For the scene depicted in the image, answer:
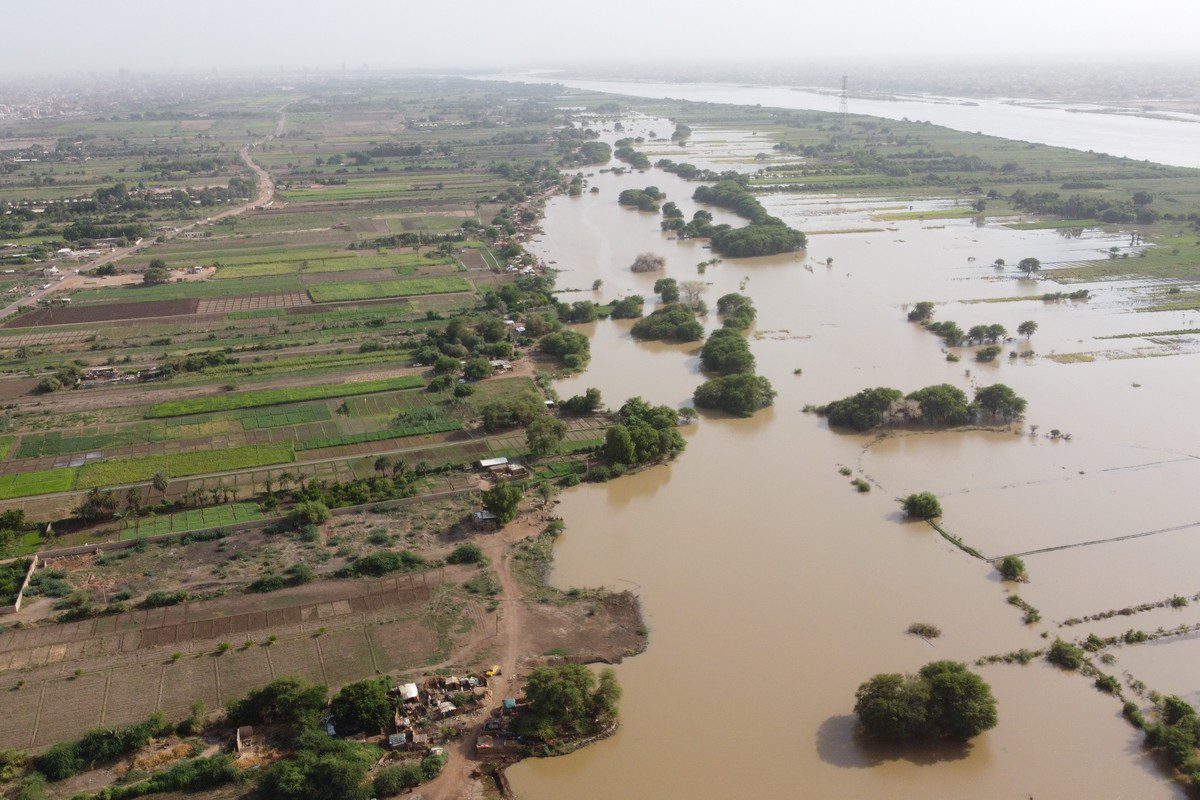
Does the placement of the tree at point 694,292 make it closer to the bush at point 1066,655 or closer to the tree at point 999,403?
the tree at point 999,403

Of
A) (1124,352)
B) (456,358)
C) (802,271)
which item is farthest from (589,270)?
(1124,352)

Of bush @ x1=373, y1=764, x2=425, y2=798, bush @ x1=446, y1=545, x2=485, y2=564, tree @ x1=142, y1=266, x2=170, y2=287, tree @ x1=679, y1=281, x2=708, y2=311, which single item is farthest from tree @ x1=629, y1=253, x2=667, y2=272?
bush @ x1=373, y1=764, x2=425, y2=798

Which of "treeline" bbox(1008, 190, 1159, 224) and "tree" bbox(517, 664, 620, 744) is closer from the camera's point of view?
"tree" bbox(517, 664, 620, 744)

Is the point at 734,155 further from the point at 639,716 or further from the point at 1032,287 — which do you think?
the point at 639,716

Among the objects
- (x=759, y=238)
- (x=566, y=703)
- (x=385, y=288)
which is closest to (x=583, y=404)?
(x=566, y=703)

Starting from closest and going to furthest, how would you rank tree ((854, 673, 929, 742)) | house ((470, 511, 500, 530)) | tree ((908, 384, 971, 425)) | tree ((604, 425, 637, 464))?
tree ((854, 673, 929, 742)) < house ((470, 511, 500, 530)) < tree ((604, 425, 637, 464)) < tree ((908, 384, 971, 425))

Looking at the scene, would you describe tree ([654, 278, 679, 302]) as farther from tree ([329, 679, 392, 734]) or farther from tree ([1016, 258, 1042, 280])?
tree ([329, 679, 392, 734])

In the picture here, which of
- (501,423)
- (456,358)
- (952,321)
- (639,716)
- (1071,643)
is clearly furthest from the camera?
(952,321)
